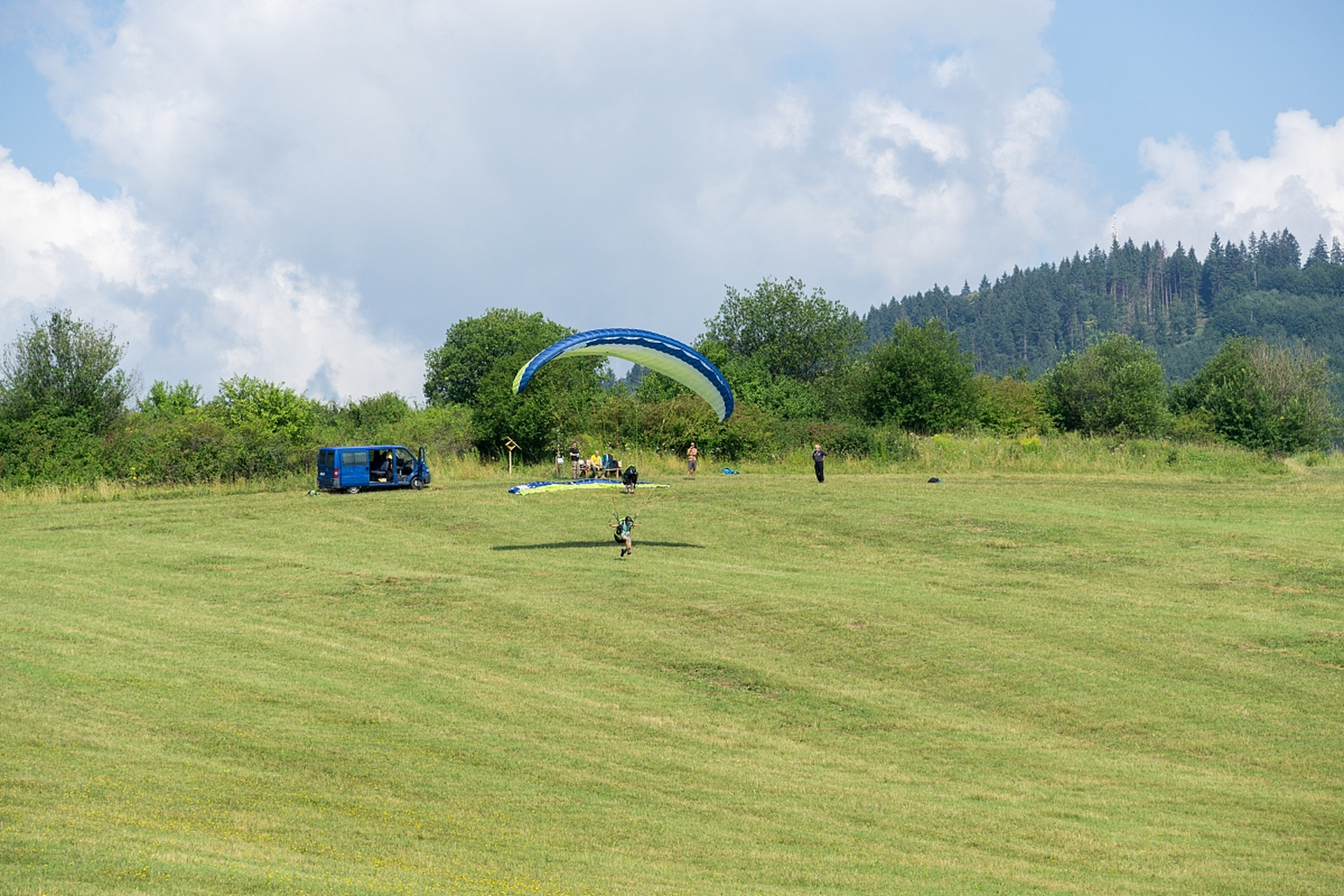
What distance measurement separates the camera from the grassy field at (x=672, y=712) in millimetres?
11531

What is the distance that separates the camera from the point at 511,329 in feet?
373

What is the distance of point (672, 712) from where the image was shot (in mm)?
17578

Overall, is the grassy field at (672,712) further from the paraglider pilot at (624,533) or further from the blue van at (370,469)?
the blue van at (370,469)

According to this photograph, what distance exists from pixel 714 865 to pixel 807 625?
11.5m

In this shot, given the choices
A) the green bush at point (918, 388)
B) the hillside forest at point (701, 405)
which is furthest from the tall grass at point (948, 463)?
the green bush at point (918, 388)

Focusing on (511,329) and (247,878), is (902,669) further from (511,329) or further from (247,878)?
(511,329)

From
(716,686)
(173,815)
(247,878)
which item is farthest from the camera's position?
(716,686)

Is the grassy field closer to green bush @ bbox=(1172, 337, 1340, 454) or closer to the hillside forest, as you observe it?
the hillside forest

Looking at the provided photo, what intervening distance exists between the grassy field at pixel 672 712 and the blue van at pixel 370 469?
9.97 m

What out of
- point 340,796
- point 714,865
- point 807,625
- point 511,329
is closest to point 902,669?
point 807,625

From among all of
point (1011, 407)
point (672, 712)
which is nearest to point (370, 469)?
point (672, 712)

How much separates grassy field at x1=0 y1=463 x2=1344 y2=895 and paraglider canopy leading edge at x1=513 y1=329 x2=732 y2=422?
469cm

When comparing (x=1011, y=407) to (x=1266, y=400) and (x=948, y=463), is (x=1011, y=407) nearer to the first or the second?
(x=1266, y=400)

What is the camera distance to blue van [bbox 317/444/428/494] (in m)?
44.3
